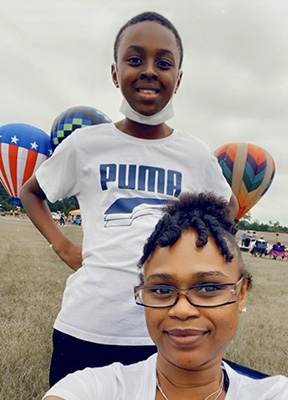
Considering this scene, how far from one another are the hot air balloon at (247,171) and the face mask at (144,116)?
27.7ft

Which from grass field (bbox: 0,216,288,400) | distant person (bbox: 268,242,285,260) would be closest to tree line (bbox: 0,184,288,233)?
distant person (bbox: 268,242,285,260)

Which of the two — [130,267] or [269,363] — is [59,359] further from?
[269,363]

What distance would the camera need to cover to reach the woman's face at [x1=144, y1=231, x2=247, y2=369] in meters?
0.98

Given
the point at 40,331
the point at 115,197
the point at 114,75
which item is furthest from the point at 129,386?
the point at 40,331

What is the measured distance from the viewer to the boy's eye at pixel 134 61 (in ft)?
4.74

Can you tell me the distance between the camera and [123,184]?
147cm

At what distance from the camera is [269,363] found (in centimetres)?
341

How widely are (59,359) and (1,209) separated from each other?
188ft

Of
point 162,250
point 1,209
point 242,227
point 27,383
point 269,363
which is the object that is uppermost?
point 162,250

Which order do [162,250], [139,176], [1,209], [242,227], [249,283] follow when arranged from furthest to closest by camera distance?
[1,209]
[242,227]
[139,176]
[249,283]
[162,250]

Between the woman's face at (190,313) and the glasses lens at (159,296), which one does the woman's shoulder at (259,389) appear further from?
the glasses lens at (159,296)

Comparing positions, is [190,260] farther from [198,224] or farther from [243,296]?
[243,296]

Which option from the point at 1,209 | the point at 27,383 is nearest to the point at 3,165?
the point at 27,383

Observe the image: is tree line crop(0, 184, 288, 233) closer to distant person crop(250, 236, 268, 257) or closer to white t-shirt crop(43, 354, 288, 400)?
distant person crop(250, 236, 268, 257)
